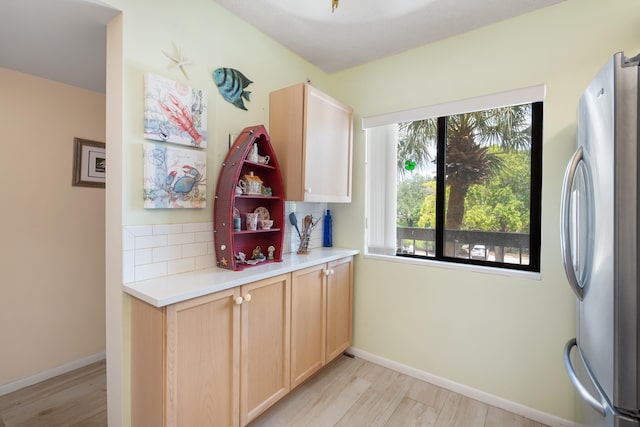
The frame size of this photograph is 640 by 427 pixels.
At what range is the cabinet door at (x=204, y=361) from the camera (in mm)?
1274

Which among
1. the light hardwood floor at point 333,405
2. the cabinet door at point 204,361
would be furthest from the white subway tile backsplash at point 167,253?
the light hardwood floor at point 333,405

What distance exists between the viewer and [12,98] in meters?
2.08

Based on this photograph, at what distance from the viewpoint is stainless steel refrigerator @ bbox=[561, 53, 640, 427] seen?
913mm

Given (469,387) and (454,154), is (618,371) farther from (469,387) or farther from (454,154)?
(454,154)

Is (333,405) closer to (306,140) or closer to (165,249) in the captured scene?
(165,249)

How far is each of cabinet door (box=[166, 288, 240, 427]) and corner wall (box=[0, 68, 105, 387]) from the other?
179 cm

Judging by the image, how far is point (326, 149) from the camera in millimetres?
2232

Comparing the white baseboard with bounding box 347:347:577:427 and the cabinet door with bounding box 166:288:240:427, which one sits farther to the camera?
the white baseboard with bounding box 347:347:577:427

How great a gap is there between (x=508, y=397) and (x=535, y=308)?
0.62 metres

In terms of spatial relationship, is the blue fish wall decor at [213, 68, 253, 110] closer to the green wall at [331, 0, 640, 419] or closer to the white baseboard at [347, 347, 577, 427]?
the green wall at [331, 0, 640, 419]

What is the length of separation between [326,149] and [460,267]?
1288mm

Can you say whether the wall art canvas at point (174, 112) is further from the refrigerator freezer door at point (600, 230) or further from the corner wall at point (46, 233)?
the refrigerator freezer door at point (600, 230)

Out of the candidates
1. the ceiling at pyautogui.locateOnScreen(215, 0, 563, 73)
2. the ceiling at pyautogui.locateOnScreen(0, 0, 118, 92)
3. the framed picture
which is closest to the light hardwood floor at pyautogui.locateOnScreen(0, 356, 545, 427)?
the framed picture

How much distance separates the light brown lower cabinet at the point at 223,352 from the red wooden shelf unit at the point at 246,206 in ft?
0.88
